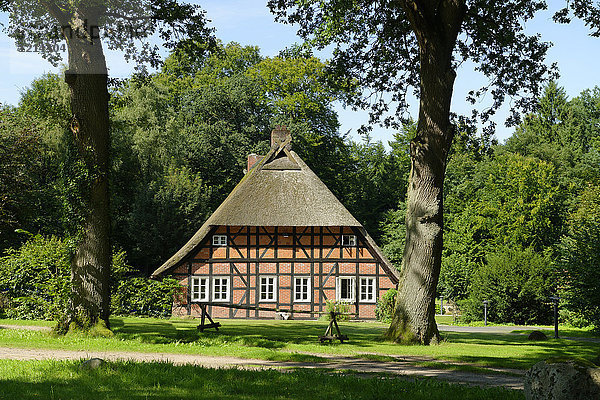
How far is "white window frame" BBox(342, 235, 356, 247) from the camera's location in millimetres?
34625

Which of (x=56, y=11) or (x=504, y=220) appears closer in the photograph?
(x=56, y=11)

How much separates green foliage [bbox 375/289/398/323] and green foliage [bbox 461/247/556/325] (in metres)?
4.34

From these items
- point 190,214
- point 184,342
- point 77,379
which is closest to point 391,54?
point 184,342

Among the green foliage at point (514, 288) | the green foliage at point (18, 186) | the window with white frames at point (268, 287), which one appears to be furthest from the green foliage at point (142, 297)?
the green foliage at point (514, 288)

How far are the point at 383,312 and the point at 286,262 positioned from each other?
5673 millimetres

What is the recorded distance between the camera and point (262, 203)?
34125mm

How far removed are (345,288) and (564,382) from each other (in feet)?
91.7

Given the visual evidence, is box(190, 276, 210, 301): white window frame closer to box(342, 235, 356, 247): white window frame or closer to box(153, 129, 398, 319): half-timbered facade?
box(153, 129, 398, 319): half-timbered facade

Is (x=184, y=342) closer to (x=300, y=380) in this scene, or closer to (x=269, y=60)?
(x=300, y=380)

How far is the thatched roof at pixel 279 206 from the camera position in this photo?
33.4 metres

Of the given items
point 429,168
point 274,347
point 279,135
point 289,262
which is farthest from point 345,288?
point 274,347

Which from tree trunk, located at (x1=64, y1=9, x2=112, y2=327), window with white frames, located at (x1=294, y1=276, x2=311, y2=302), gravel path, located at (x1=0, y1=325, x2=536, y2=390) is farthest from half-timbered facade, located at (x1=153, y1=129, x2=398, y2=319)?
gravel path, located at (x1=0, y1=325, x2=536, y2=390)

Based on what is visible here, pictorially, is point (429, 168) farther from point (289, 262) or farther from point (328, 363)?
point (289, 262)

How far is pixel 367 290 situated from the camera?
34562 mm
